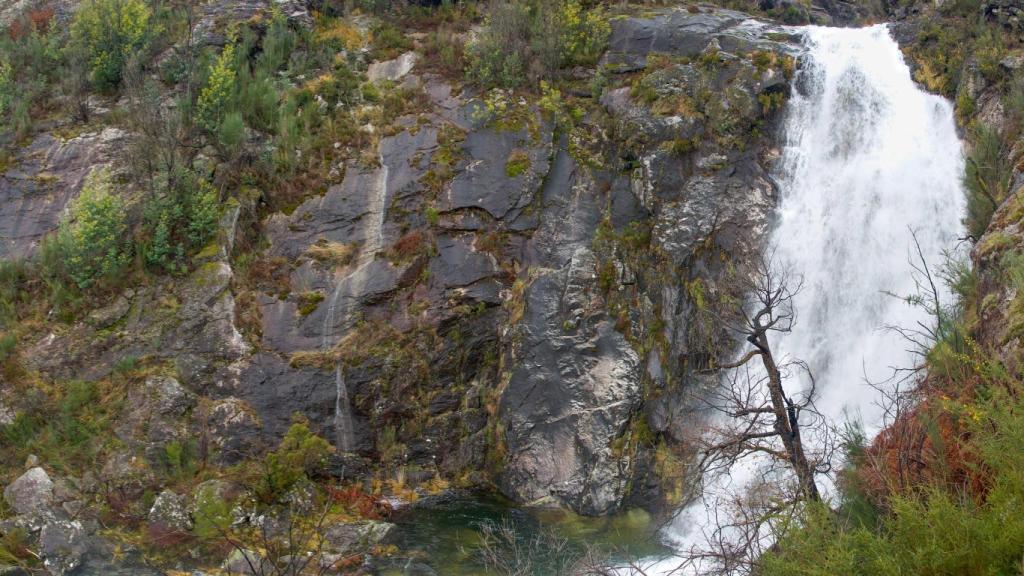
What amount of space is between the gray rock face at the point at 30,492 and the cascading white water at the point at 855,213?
1019 cm

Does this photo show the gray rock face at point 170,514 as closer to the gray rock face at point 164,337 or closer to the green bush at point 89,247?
the gray rock face at point 164,337

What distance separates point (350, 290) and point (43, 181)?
27.4 ft

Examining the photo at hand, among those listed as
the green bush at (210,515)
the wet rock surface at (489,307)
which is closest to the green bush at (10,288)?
the wet rock surface at (489,307)

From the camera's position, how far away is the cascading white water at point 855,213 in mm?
12875

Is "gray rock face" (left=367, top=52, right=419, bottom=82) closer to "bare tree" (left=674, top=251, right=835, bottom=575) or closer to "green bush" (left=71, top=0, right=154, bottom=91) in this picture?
"green bush" (left=71, top=0, right=154, bottom=91)

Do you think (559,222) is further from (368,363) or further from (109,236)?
(109,236)

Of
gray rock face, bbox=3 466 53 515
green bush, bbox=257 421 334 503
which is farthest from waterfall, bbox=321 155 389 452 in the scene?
gray rock face, bbox=3 466 53 515

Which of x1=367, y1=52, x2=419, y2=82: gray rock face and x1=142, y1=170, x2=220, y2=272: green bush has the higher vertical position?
x1=367, y1=52, x2=419, y2=82: gray rock face

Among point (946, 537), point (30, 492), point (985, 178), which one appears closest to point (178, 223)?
point (30, 492)

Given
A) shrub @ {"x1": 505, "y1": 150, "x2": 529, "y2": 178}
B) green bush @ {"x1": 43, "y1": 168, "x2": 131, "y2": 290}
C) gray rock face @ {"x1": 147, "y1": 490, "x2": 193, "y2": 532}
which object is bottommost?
gray rock face @ {"x1": 147, "y1": 490, "x2": 193, "y2": 532}

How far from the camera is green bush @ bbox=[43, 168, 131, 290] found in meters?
15.6

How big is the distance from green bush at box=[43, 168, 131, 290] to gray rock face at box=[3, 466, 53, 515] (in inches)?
178

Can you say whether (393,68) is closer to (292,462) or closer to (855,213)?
(292,462)

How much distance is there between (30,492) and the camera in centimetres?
1235
